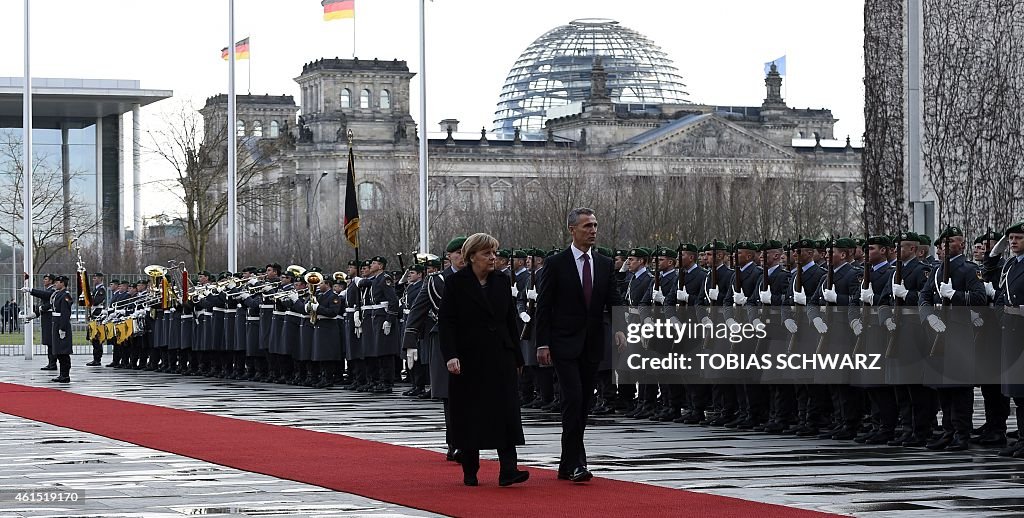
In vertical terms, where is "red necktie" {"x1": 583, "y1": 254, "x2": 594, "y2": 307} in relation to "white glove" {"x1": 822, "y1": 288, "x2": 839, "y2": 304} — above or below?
above

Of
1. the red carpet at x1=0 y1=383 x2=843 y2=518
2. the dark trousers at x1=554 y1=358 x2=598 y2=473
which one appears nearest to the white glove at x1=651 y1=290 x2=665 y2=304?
the red carpet at x1=0 y1=383 x2=843 y2=518

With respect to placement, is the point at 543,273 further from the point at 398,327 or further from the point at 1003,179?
the point at 1003,179

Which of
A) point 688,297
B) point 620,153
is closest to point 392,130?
point 620,153

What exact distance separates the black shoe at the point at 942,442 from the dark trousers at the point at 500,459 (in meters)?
4.45

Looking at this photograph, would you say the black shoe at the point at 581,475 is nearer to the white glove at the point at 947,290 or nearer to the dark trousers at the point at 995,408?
the white glove at the point at 947,290

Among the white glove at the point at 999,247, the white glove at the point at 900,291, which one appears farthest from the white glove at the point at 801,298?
the white glove at the point at 999,247

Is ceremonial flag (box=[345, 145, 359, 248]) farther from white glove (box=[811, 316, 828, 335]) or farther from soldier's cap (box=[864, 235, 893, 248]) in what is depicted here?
soldier's cap (box=[864, 235, 893, 248])

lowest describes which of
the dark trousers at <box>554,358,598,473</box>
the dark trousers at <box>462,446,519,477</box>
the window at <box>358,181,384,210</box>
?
the dark trousers at <box>462,446,519,477</box>

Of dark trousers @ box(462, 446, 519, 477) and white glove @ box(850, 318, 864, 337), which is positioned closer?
dark trousers @ box(462, 446, 519, 477)

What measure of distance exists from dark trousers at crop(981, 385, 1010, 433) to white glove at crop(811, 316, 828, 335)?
1.60 m

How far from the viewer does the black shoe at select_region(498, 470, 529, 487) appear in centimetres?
1230

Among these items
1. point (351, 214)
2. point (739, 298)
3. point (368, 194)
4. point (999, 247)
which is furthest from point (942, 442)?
point (368, 194)

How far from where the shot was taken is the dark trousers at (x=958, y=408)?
49.6ft

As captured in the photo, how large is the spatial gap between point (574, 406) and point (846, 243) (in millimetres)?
5043
